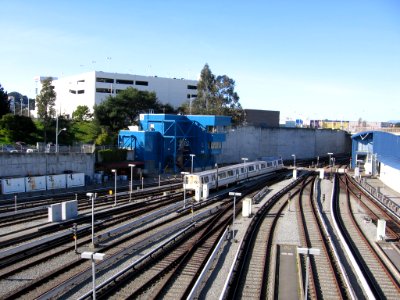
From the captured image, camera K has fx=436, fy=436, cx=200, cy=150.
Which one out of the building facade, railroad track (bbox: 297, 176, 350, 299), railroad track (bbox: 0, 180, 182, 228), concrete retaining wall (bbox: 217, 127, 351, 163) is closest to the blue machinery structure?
concrete retaining wall (bbox: 217, 127, 351, 163)

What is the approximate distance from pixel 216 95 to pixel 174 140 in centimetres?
2335

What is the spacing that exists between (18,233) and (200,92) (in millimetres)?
52588

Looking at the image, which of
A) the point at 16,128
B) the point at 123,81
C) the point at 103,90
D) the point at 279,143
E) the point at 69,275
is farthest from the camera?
the point at 123,81

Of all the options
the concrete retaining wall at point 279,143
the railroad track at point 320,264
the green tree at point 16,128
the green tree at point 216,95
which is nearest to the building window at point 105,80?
the green tree at point 216,95

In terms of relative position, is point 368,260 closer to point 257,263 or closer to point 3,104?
point 257,263

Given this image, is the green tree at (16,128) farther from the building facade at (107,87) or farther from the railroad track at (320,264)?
the railroad track at (320,264)

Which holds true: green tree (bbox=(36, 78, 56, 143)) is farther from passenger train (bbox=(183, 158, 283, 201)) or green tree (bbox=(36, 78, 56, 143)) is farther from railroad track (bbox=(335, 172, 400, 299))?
railroad track (bbox=(335, 172, 400, 299))

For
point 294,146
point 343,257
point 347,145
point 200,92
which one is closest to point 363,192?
point 343,257

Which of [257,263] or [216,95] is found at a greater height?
[216,95]

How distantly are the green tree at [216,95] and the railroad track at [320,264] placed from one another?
42.8 meters

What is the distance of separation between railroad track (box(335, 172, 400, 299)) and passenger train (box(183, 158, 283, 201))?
10.5 meters

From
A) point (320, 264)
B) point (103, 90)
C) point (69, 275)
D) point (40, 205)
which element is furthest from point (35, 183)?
point (103, 90)

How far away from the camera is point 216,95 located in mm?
73125

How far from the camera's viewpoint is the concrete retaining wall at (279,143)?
6881cm
